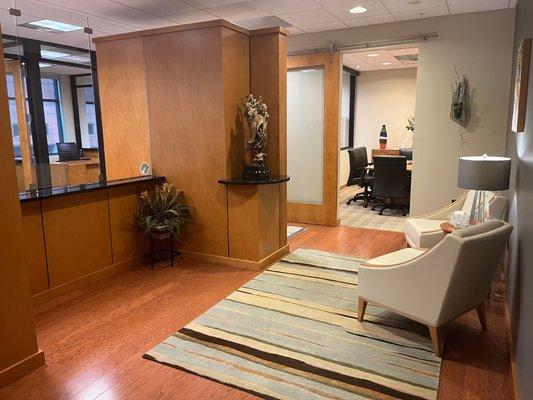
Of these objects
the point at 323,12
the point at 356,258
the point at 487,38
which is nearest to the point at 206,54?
the point at 323,12

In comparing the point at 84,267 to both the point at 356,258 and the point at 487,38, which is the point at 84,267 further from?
the point at 487,38

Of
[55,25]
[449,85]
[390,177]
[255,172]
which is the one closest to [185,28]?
[255,172]

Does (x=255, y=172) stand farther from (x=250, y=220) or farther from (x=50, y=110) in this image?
(x=50, y=110)

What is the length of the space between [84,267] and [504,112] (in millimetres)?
4770

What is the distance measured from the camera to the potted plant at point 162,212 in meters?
3.88

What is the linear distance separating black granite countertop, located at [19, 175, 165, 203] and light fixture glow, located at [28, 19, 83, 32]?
237 centimetres

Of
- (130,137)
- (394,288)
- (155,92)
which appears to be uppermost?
(155,92)

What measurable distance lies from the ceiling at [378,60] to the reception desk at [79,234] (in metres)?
4.64

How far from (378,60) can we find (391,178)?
109 inches

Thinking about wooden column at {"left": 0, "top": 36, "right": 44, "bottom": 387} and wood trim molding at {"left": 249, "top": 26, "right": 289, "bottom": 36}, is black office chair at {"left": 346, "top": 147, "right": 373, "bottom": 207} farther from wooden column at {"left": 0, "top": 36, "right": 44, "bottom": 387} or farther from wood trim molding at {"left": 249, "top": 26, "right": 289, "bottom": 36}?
wooden column at {"left": 0, "top": 36, "right": 44, "bottom": 387}

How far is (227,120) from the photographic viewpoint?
382 centimetres

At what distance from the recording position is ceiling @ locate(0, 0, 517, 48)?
13.6ft

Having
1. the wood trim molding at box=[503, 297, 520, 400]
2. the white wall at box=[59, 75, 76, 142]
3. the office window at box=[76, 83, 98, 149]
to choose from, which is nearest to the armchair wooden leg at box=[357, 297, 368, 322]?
the wood trim molding at box=[503, 297, 520, 400]

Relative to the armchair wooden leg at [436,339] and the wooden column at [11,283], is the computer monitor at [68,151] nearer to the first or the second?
the wooden column at [11,283]
